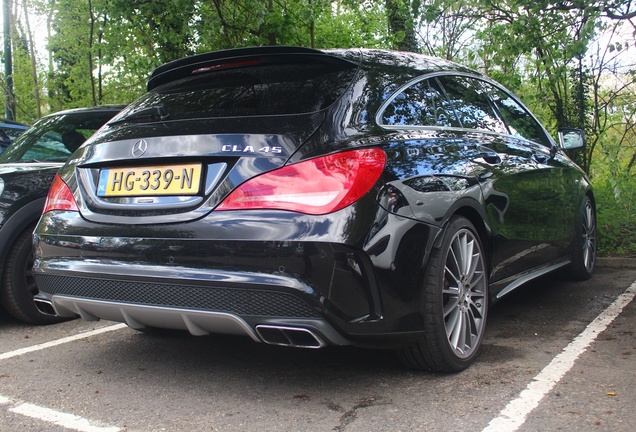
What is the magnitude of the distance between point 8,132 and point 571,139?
16.9 ft

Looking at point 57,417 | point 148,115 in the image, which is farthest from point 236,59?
point 57,417

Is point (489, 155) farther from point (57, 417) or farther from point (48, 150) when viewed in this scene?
point (48, 150)

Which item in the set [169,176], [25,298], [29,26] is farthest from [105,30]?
[29,26]

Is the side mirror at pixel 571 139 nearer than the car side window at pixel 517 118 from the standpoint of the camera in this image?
No

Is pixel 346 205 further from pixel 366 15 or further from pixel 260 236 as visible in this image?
pixel 366 15

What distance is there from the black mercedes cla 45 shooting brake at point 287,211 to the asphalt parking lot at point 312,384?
0.91 feet

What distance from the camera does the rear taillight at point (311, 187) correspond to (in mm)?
2709

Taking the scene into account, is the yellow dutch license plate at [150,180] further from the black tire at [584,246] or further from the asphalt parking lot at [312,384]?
the black tire at [584,246]

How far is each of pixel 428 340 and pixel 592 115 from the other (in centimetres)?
647

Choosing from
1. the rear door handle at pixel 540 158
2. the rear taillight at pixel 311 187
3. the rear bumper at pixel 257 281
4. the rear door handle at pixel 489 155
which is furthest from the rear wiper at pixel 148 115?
the rear door handle at pixel 540 158

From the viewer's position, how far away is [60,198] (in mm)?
3354

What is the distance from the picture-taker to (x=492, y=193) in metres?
3.74

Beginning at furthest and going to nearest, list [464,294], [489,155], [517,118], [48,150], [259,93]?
[48,150] → [517,118] → [489,155] → [464,294] → [259,93]

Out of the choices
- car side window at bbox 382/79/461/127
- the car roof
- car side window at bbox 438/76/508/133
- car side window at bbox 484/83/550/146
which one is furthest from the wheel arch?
car side window at bbox 484/83/550/146
